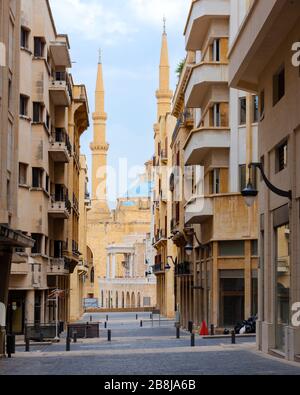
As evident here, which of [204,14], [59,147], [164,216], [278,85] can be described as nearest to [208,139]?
[204,14]

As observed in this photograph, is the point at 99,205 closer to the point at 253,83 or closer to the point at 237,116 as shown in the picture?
the point at 237,116

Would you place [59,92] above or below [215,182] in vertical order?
above

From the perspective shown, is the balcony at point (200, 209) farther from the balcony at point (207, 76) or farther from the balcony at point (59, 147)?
the balcony at point (59, 147)

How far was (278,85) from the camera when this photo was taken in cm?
2739

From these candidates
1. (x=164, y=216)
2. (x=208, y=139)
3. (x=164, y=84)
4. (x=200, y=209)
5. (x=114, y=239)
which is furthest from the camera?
(x=114, y=239)

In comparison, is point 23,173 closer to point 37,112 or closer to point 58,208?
point 37,112

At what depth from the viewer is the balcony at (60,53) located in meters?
52.0

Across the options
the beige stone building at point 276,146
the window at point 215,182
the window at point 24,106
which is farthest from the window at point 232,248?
the beige stone building at point 276,146

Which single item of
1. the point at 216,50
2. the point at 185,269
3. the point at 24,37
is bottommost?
the point at 185,269

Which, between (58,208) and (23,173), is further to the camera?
(58,208)

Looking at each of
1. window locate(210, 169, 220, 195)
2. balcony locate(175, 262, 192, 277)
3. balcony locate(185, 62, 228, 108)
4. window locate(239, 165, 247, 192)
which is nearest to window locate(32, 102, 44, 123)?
balcony locate(185, 62, 228, 108)

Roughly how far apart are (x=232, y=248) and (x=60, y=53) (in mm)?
16829
